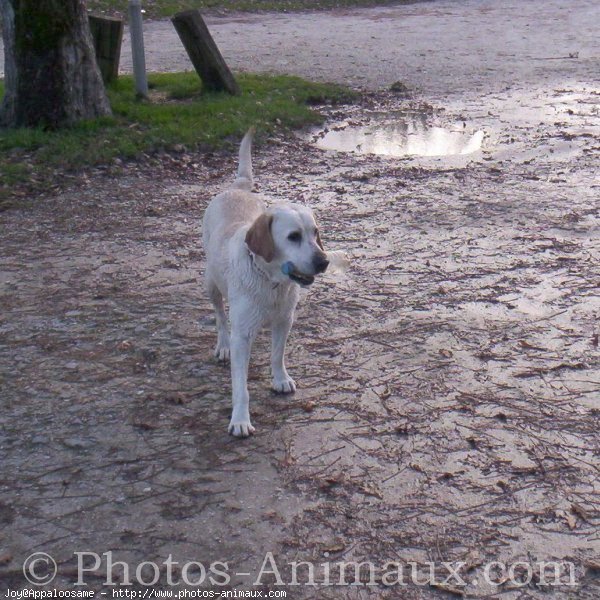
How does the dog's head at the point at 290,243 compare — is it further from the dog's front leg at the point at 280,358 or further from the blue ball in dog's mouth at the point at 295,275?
the dog's front leg at the point at 280,358

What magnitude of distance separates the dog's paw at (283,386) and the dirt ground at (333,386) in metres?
0.06

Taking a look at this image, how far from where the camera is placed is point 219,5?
20.2 meters

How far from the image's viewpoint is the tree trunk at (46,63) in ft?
28.7

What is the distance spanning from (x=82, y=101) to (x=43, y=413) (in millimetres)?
5604

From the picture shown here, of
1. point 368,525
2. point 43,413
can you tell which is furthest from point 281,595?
point 43,413

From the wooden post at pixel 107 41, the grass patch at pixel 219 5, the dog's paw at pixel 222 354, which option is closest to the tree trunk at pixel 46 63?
the wooden post at pixel 107 41

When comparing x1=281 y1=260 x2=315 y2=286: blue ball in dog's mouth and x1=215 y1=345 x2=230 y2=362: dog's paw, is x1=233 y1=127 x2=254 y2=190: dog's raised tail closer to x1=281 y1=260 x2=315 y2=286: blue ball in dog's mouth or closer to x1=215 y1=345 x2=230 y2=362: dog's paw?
x1=215 y1=345 x2=230 y2=362: dog's paw

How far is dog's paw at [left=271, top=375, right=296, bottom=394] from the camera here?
4.69m

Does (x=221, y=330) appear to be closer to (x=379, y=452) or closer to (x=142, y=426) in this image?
(x=142, y=426)

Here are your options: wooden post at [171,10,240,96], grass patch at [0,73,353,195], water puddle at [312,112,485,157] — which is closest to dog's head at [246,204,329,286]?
grass patch at [0,73,353,195]

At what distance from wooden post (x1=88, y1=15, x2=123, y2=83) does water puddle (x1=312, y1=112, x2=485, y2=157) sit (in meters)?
2.73

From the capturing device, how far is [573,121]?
10617mm

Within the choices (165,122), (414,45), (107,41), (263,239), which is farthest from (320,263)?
(414,45)

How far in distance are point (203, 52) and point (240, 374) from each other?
735 cm
